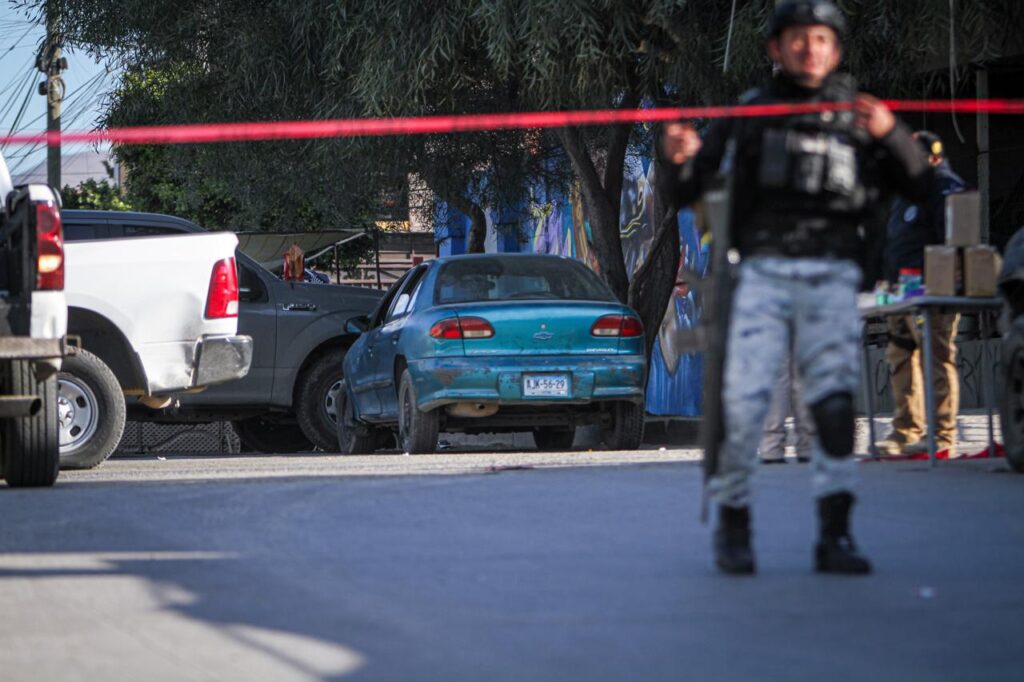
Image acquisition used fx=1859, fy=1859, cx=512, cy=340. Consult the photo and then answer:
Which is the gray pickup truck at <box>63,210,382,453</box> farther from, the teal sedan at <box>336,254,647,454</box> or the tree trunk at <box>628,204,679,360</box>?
the tree trunk at <box>628,204,679,360</box>

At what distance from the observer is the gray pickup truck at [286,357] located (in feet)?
53.9

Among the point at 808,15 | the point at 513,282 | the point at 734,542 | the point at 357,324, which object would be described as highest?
the point at 808,15

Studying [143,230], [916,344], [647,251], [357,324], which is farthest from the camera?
[647,251]

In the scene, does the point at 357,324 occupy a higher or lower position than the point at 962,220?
lower

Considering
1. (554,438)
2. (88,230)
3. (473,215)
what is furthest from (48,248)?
(473,215)

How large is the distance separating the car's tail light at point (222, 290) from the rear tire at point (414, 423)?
1.59 m

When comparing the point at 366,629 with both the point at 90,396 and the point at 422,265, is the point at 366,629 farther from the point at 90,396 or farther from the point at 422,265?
the point at 422,265

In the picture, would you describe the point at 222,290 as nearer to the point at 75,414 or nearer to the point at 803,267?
the point at 75,414

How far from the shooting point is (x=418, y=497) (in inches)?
342

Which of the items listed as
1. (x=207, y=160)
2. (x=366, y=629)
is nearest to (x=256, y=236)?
(x=207, y=160)

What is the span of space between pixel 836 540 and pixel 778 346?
0.63m

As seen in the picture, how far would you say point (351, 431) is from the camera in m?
16.2

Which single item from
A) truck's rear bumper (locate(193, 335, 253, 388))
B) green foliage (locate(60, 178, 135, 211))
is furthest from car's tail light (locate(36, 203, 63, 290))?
green foliage (locate(60, 178, 135, 211))

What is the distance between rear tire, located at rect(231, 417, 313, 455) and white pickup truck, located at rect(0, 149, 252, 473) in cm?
560
